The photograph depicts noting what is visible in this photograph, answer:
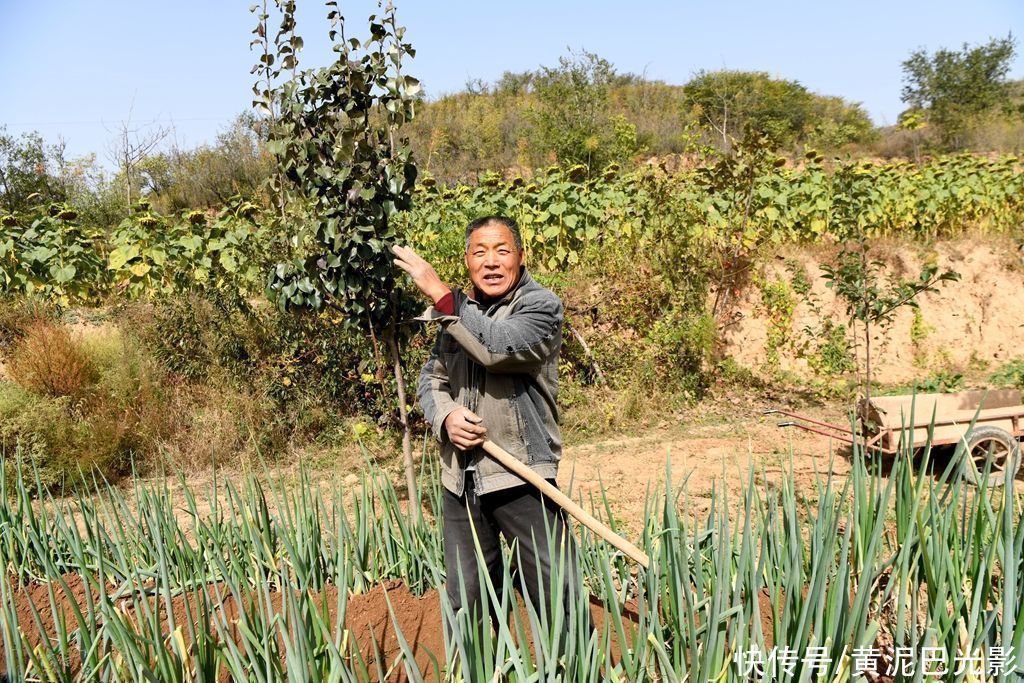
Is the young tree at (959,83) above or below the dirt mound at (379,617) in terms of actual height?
above

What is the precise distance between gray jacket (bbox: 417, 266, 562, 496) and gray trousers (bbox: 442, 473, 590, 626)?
0.07m

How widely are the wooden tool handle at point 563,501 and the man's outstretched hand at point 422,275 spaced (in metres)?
0.47

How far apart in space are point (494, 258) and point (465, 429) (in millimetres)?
530

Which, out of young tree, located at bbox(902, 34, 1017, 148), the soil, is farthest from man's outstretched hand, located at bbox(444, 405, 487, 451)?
young tree, located at bbox(902, 34, 1017, 148)

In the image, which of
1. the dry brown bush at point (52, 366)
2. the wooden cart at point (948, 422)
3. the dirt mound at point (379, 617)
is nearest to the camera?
the dirt mound at point (379, 617)

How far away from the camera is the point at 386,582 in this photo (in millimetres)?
2785

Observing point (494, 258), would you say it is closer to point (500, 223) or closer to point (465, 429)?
point (500, 223)

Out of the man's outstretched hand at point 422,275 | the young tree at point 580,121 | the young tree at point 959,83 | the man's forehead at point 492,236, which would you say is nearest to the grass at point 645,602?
the man's outstretched hand at point 422,275

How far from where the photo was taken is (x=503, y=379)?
240 centimetres

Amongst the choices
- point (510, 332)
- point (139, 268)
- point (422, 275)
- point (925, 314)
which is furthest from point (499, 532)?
point (925, 314)

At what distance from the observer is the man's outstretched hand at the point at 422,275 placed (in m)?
2.33

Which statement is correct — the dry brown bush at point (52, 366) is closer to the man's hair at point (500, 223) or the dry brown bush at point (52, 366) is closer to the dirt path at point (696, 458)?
the dirt path at point (696, 458)

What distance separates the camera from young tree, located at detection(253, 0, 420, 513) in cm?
349

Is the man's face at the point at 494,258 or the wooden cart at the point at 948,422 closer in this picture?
the man's face at the point at 494,258
